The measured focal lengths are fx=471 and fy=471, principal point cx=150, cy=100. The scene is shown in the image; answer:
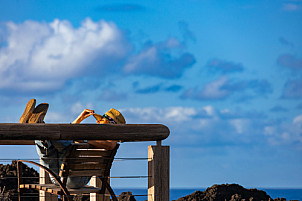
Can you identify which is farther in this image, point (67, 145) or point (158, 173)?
point (67, 145)

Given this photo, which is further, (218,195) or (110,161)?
(218,195)

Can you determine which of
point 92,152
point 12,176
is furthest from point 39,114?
point 12,176

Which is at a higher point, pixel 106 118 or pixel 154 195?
pixel 106 118

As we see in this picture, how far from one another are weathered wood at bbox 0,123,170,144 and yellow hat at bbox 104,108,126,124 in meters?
0.41

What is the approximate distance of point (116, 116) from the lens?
14.0ft

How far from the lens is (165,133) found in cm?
393

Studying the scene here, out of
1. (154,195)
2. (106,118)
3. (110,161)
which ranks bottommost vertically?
(154,195)

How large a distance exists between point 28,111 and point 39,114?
102mm

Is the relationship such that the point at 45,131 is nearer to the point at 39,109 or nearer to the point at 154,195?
the point at 39,109

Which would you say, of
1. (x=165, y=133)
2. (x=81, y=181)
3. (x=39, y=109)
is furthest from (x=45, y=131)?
(x=81, y=181)

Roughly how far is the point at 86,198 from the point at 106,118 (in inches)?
187

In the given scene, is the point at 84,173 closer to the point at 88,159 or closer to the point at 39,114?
the point at 88,159

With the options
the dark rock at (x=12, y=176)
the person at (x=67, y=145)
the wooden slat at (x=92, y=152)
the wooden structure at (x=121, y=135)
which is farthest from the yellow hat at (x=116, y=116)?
the dark rock at (x=12, y=176)

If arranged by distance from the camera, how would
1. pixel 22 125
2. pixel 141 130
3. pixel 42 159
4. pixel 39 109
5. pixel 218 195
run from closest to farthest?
1. pixel 22 125
2. pixel 141 130
3. pixel 39 109
4. pixel 42 159
5. pixel 218 195
